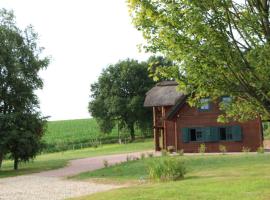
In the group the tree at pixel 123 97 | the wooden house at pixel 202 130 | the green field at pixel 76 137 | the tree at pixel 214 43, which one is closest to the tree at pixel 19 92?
the wooden house at pixel 202 130

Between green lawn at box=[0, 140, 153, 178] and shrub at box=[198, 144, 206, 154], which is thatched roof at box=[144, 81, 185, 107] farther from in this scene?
green lawn at box=[0, 140, 153, 178]

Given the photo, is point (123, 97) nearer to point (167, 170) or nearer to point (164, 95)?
point (164, 95)

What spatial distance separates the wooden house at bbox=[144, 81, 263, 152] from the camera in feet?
130

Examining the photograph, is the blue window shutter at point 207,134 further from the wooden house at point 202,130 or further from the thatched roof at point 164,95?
the thatched roof at point 164,95

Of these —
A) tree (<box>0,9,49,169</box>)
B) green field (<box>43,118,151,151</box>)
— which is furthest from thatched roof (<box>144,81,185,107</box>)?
green field (<box>43,118,151,151</box>)

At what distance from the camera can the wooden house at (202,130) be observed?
1565 inches

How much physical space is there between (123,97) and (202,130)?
32.6 m

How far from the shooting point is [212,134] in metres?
40.6

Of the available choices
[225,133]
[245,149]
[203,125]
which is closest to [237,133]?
[225,133]

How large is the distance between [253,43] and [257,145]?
3116cm

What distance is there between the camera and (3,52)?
3167 cm

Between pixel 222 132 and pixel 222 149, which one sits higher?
pixel 222 132

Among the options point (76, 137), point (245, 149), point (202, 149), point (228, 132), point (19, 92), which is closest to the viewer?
point (19, 92)

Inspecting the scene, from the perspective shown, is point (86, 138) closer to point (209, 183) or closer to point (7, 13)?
point (7, 13)
